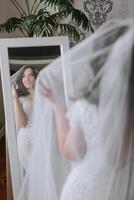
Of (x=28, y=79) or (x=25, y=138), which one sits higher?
(x=28, y=79)

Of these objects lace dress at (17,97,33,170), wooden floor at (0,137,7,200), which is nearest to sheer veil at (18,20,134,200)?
lace dress at (17,97,33,170)

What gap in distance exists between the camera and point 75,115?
120 cm

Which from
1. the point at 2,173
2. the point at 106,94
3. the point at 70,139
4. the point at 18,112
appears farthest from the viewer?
the point at 2,173

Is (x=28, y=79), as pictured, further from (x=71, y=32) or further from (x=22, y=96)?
(x=71, y=32)

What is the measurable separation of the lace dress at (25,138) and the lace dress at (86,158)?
535mm

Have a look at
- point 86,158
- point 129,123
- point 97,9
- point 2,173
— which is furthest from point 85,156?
point 97,9

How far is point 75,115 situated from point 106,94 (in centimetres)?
17

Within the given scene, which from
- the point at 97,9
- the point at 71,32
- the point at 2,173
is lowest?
the point at 2,173

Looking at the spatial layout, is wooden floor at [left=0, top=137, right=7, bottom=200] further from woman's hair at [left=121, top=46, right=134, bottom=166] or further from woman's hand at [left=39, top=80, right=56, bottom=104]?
woman's hair at [left=121, top=46, right=134, bottom=166]

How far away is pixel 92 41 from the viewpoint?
1167 mm

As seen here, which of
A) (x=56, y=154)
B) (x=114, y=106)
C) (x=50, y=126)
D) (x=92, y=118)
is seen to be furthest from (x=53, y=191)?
(x=114, y=106)

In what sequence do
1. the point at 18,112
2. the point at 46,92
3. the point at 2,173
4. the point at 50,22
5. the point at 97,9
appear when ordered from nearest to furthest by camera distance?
the point at 46,92, the point at 18,112, the point at 50,22, the point at 2,173, the point at 97,9

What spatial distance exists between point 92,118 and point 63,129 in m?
0.14

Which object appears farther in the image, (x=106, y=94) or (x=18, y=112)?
(x=18, y=112)
